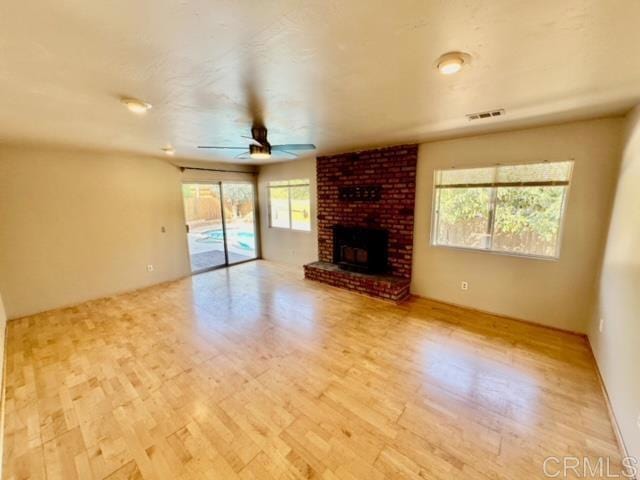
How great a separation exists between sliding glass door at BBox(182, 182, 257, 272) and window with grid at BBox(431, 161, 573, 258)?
434 cm

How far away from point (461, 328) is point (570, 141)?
2401 mm

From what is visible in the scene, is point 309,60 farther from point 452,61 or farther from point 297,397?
point 297,397

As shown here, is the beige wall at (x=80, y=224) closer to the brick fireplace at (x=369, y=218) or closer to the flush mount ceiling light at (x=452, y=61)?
the brick fireplace at (x=369, y=218)

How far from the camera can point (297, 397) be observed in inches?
84.2

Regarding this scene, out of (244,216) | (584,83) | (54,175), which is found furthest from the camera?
(244,216)

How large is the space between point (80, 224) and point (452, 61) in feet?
17.0

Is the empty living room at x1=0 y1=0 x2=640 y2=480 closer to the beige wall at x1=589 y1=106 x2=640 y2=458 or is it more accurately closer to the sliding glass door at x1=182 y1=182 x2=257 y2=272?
the beige wall at x1=589 y1=106 x2=640 y2=458

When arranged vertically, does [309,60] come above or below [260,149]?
above

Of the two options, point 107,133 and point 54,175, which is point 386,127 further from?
point 54,175

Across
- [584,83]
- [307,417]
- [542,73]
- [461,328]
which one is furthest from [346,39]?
[461,328]

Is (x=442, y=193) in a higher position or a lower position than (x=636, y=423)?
higher

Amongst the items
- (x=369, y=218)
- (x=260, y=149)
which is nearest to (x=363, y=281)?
(x=369, y=218)

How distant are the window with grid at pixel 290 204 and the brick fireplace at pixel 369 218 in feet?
1.66

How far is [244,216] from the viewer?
6461mm
